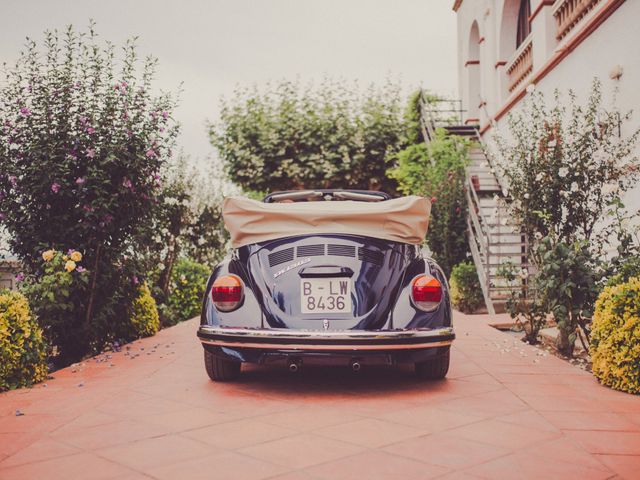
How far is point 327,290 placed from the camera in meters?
4.40

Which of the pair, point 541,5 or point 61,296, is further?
point 541,5

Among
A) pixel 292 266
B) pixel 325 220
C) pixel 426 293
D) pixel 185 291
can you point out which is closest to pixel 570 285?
pixel 426 293

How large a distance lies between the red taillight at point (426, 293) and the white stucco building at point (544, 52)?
4289mm

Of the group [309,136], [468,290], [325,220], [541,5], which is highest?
[541,5]

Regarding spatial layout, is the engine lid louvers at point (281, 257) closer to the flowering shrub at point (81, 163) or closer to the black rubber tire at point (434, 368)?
the black rubber tire at point (434, 368)

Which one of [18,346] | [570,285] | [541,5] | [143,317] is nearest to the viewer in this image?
[18,346]

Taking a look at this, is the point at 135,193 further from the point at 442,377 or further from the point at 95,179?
the point at 442,377

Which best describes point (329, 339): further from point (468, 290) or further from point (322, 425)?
point (468, 290)

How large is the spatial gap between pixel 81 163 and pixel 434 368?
4.00 meters

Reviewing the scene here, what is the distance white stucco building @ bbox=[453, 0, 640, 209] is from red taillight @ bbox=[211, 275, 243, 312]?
17.4ft

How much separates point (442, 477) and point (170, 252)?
8689mm

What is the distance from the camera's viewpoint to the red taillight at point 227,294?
4.51 meters

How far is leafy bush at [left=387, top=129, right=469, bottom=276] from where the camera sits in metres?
12.7

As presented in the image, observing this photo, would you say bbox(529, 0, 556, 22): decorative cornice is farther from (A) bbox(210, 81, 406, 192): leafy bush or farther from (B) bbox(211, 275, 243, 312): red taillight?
(B) bbox(211, 275, 243, 312): red taillight
